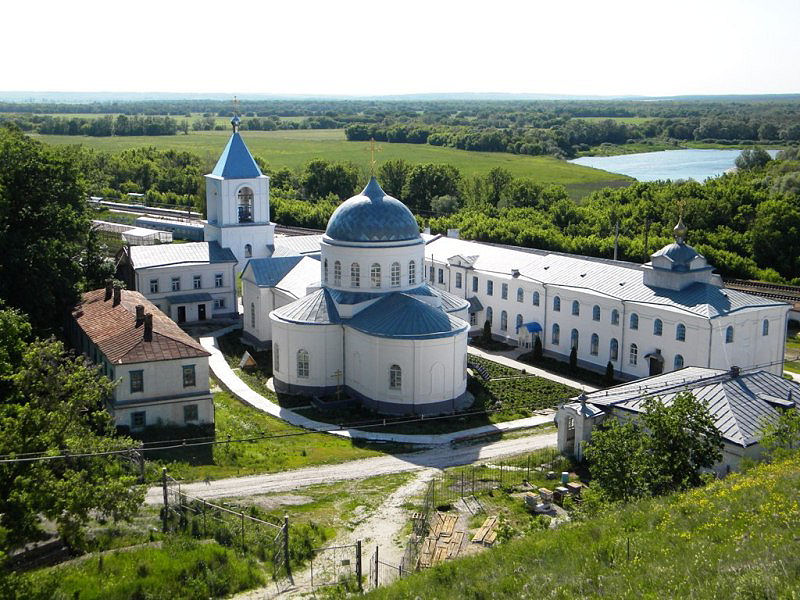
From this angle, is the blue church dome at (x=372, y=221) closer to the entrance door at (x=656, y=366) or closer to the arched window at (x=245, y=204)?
the entrance door at (x=656, y=366)

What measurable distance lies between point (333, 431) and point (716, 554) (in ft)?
70.8

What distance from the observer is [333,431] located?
3675 centimetres

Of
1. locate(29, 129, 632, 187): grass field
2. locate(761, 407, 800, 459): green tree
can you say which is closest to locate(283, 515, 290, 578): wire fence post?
locate(761, 407, 800, 459): green tree

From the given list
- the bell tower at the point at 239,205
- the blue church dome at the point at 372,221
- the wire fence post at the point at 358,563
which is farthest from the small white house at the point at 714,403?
the bell tower at the point at 239,205

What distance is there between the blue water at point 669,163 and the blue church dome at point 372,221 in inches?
4043

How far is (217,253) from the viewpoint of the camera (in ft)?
187

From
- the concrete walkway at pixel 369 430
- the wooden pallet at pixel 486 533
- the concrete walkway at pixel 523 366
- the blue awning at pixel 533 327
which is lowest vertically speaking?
the concrete walkway at pixel 369 430

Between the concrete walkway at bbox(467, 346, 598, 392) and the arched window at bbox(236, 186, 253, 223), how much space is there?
18260 millimetres

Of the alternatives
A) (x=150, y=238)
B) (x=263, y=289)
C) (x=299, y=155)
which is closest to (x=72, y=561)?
(x=263, y=289)

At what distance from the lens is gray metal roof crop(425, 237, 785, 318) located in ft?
136

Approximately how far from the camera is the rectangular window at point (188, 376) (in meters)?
35.8

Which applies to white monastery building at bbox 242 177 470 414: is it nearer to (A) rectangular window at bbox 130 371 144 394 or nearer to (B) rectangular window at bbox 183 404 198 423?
(B) rectangular window at bbox 183 404 198 423

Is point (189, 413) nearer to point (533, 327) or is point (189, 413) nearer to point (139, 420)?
point (139, 420)

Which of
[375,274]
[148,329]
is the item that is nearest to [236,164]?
[375,274]
